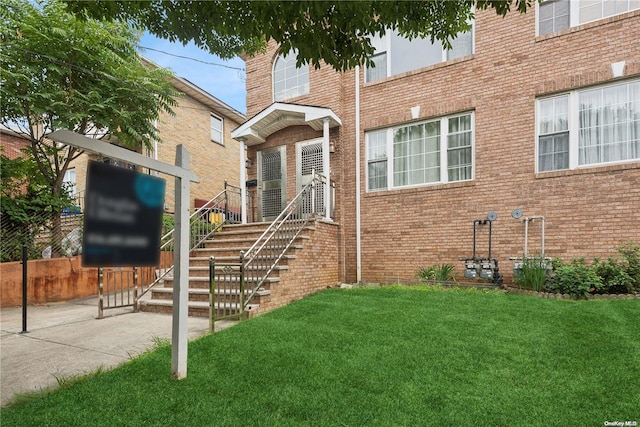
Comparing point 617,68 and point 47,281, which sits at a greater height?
point 617,68

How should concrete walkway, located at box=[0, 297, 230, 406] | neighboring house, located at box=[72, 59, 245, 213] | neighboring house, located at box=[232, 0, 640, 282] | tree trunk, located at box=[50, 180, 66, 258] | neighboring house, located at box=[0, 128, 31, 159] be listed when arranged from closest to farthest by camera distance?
1. concrete walkway, located at box=[0, 297, 230, 406]
2. neighboring house, located at box=[232, 0, 640, 282]
3. tree trunk, located at box=[50, 180, 66, 258]
4. neighboring house, located at box=[72, 59, 245, 213]
5. neighboring house, located at box=[0, 128, 31, 159]

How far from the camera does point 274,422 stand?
2340 millimetres

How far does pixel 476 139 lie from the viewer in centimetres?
754

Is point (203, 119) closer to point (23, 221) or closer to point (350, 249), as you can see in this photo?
point (23, 221)

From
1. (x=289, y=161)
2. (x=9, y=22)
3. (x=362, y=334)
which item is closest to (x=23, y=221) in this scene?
(x=9, y=22)

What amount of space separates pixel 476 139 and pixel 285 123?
499cm

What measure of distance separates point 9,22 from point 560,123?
39.2 feet

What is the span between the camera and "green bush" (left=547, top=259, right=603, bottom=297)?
572cm

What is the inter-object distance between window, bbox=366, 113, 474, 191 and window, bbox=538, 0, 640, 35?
7.74 feet

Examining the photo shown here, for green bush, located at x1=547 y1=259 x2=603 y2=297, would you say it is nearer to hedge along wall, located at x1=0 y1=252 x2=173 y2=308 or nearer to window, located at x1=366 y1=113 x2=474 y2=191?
window, located at x1=366 y1=113 x2=474 y2=191

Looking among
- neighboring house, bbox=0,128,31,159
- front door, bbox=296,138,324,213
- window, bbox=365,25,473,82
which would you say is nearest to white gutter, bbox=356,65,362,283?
window, bbox=365,25,473,82

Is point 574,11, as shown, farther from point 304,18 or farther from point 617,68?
point 304,18

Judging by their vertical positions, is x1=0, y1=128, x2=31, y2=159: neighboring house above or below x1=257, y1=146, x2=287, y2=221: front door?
above

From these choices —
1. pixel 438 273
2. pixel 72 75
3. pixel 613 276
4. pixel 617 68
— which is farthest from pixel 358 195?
pixel 72 75
